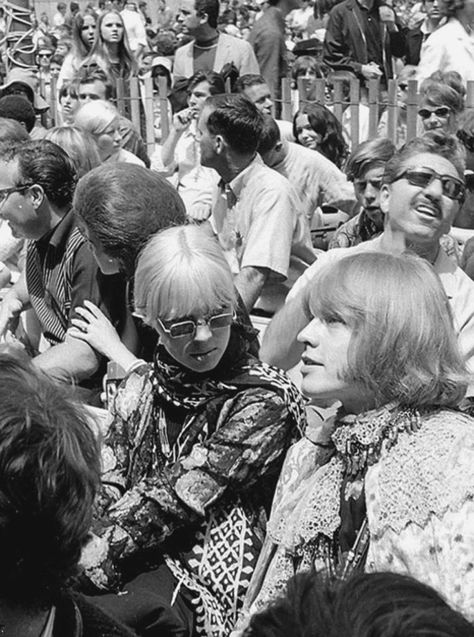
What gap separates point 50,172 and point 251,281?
957 millimetres

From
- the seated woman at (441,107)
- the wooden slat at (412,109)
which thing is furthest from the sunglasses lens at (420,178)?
the wooden slat at (412,109)

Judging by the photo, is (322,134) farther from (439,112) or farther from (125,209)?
(125,209)

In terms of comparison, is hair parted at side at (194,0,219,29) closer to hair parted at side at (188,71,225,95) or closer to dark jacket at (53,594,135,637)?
hair parted at side at (188,71,225,95)

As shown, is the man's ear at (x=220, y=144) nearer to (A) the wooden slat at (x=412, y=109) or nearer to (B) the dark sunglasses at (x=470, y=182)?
(B) the dark sunglasses at (x=470, y=182)

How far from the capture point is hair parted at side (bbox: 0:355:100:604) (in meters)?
1.74

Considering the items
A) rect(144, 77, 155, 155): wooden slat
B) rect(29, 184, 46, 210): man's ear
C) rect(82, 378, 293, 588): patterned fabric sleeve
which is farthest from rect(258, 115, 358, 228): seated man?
rect(144, 77, 155, 155): wooden slat

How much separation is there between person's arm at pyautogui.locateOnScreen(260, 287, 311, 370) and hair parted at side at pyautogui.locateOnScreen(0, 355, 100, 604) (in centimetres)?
160

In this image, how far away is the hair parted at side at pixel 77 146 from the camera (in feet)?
17.1

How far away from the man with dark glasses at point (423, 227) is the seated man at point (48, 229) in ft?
2.69

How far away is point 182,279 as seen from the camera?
2.91 metres

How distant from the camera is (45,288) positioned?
4254 millimetres

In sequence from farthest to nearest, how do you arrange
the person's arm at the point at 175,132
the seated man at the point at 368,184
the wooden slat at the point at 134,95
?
the wooden slat at the point at 134,95 → the person's arm at the point at 175,132 → the seated man at the point at 368,184

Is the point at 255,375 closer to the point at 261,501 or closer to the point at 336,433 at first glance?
the point at 261,501

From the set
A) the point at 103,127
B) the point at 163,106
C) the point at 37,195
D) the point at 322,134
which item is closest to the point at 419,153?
the point at 37,195
